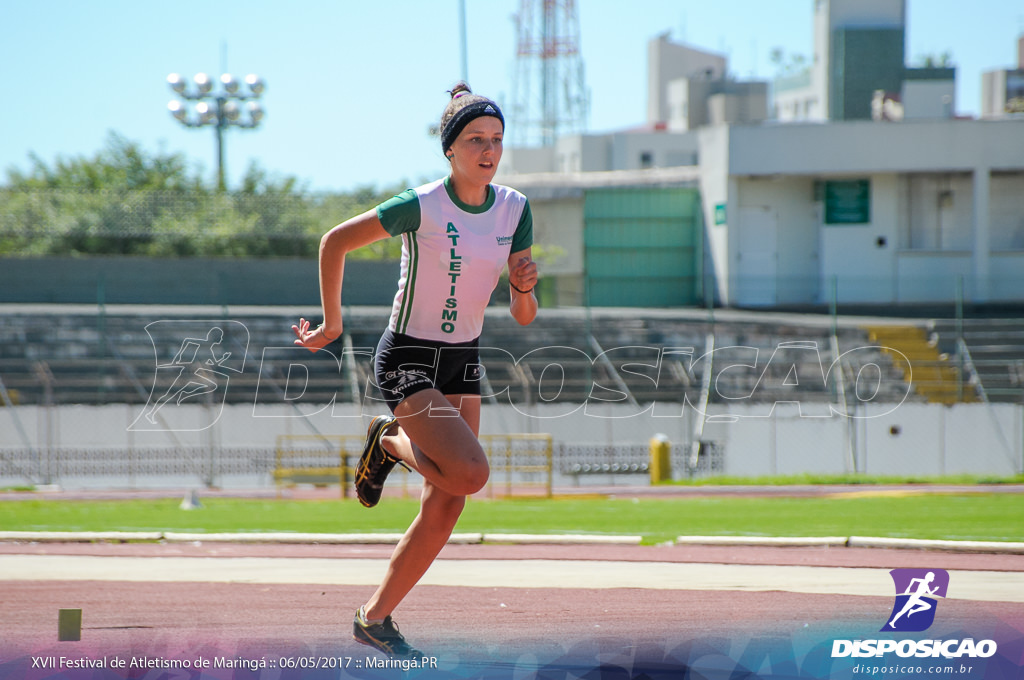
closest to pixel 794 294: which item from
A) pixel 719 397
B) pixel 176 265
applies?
pixel 719 397

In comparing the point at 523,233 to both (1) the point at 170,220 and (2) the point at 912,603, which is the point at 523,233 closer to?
(2) the point at 912,603

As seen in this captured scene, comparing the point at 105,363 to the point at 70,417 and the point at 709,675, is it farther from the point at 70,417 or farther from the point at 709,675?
the point at 709,675

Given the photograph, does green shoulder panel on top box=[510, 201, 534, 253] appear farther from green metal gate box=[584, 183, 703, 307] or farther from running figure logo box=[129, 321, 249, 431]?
green metal gate box=[584, 183, 703, 307]

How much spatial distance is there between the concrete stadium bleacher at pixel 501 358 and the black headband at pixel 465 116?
53.9 feet

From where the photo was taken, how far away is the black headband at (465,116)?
4832mm

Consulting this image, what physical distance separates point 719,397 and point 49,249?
23.5 meters

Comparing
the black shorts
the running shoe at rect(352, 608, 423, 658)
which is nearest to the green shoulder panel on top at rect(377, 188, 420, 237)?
the black shorts

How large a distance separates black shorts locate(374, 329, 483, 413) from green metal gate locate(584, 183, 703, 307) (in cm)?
3183

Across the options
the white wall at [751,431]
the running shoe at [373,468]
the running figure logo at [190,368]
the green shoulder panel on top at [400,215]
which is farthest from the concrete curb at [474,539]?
the white wall at [751,431]

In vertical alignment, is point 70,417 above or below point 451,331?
below

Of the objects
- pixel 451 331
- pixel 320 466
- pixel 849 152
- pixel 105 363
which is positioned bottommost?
pixel 320 466

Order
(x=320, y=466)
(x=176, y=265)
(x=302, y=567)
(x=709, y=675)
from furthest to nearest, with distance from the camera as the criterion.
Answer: (x=176, y=265), (x=320, y=466), (x=302, y=567), (x=709, y=675)

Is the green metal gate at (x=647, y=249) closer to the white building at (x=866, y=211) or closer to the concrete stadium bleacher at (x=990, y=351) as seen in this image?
the white building at (x=866, y=211)

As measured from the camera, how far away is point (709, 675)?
4305 millimetres
